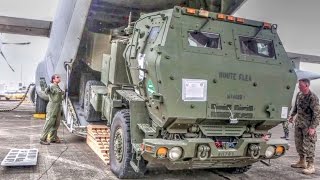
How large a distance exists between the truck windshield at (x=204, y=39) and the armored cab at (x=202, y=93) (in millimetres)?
15

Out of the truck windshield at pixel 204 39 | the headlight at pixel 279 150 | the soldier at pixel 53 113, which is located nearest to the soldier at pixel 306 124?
the headlight at pixel 279 150

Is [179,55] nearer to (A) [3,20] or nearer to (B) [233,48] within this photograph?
(B) [233,48]

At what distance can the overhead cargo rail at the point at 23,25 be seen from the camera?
14008 mm

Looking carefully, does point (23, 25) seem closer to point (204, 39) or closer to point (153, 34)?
point (153, 34)

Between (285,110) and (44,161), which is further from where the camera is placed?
(44,161)

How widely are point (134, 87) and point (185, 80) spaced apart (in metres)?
1.41

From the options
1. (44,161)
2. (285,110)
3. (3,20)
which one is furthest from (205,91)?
(3,20)

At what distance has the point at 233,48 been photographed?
525cm

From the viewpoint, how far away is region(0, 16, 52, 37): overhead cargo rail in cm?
1401

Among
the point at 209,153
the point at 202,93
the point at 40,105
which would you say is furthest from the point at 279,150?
the point at 40,105

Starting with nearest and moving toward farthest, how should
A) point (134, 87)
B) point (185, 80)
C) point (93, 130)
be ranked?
→ point (185, 80) → point (134, 87) → point (93, 130)

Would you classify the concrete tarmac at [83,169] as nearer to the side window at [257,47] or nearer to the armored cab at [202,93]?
the armored cab at [202,93]

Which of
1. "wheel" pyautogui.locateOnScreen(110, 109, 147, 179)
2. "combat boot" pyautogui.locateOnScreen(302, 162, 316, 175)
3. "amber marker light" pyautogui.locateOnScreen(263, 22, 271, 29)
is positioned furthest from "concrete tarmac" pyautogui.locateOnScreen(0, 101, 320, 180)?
"amber marker light" pyautogui.locateOnScreen(263, 22, 271, 29)

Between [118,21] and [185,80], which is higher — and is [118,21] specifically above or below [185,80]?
above
